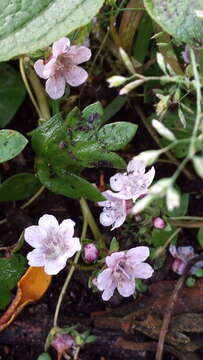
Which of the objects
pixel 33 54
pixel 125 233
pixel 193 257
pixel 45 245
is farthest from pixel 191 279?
pixel 33 54

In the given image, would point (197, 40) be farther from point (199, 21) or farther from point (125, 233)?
point (125, 233)

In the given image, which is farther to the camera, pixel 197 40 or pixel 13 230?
pixel 13 230

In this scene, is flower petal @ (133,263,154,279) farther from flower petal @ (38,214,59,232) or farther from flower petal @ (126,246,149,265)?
flower petal @ (38,214,59,232)

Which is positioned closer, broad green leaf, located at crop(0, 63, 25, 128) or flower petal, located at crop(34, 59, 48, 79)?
flower petal, located at crop(34, 59, 48, 79)

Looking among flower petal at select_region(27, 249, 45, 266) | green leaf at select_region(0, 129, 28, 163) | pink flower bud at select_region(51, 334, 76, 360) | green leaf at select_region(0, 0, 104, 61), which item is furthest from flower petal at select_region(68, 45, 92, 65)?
pink flower bud at select_region(51, 334, 76, 360)

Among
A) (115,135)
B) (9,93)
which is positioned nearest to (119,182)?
(115,135)

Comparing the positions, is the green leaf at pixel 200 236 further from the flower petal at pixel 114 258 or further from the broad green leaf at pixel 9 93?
the broad green leaf at pixel 9 93

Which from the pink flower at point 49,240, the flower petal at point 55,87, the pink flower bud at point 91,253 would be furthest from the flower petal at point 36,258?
the flower petal at point 55,87
